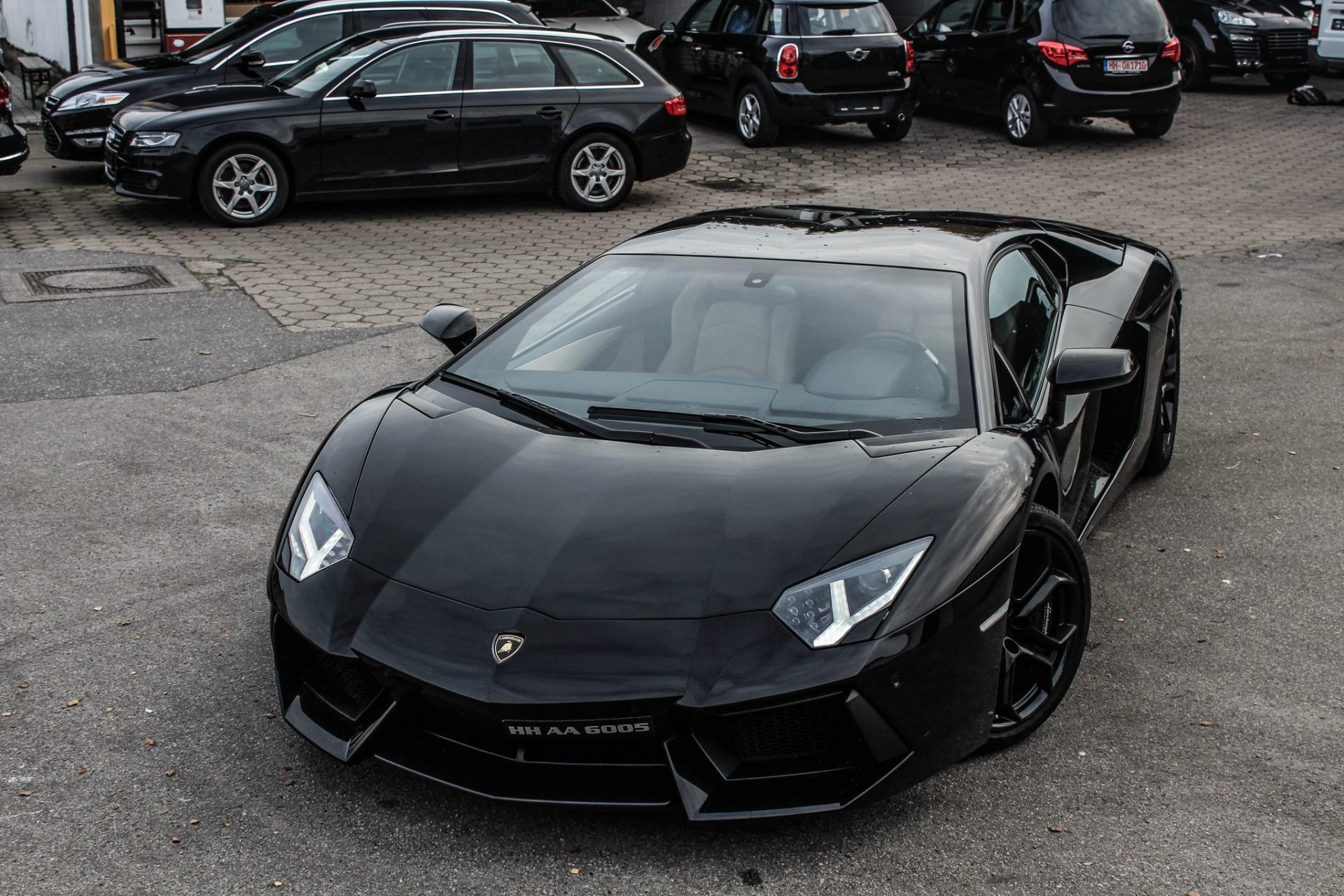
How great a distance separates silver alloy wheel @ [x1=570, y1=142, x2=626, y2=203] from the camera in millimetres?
12211

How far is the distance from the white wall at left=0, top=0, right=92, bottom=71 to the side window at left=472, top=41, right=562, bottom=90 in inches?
359

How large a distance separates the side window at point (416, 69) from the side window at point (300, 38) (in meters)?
2.04

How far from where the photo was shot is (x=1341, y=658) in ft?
14.4

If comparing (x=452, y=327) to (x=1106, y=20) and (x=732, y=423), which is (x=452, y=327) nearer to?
(x=732, y=423)

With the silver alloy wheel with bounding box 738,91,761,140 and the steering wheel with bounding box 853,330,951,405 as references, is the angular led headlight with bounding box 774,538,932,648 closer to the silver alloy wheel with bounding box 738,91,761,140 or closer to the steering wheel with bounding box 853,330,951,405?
the steering wheel with bounding box 853,330,951,405

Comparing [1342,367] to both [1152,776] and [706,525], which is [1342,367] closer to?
[1152,776]

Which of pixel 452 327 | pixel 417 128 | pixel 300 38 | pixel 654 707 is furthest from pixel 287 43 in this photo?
pixel 654 707

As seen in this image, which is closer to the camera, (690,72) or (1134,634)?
(1134,634)

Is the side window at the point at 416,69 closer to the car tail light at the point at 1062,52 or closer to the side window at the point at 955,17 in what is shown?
the car tail light at the point at 1062,52

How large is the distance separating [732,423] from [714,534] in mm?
555

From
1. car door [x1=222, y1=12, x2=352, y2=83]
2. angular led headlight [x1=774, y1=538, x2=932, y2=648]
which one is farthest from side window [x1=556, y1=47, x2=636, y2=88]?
angular led headlight [x1=774, y1=538, x2=932, y2=648]

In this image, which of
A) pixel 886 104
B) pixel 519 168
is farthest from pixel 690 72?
pixel 519 168

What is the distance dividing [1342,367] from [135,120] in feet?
28.6

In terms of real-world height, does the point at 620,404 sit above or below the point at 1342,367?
above
